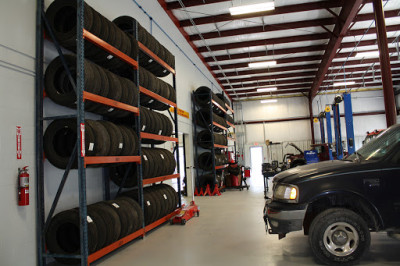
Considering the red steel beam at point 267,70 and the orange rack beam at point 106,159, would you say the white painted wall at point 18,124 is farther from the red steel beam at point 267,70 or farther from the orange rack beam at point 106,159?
the red steel beam at point 267,70

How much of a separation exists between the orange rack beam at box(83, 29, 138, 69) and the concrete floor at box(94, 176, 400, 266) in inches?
130

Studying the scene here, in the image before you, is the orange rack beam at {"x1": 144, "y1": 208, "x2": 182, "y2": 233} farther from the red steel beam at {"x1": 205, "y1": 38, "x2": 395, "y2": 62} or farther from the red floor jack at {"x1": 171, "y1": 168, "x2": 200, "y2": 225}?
the red steel beam at {"x1": 205, "y1": 38, "x2": 395, "y2": 62}

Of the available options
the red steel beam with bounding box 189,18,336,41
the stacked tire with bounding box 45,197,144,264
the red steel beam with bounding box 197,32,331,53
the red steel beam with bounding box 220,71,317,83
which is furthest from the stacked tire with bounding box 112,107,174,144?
the red steel beam with bounding box 220,71,317,83

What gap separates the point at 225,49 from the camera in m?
14.0

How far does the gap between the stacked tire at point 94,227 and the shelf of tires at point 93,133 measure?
0.04ft

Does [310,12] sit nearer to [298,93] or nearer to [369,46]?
[369,46]

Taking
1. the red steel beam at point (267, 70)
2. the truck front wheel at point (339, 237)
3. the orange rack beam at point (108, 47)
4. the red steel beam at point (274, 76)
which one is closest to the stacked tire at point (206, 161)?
the orange rack beam at point (108, 47)

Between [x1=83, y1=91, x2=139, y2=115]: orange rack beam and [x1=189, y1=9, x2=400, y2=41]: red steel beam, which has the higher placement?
[x1=189, y1=9, x2=400, y2=41]: red steel beam

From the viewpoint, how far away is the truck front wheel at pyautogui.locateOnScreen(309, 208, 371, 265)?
3.68m

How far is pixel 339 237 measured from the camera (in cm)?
376

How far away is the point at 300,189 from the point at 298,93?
21.9m

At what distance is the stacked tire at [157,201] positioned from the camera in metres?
5.97

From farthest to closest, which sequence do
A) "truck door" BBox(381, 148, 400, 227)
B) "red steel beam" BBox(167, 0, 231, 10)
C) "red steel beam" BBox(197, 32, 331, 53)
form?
"red steel beam" BBox(197, 32, 331, 53)
"red steel beam" BBox(167, 0, 231, 10)
"truck door" BBox(381, 148, 400, 227)

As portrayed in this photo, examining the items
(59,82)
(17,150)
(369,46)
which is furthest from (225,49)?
(17,150)
